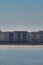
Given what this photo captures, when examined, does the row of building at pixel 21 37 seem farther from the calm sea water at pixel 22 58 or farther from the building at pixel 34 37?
the calm sea water at pixel 22 58

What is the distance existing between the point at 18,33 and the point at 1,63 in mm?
5205

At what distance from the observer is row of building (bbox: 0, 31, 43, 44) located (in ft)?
42.6

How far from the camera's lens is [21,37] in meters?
13.3

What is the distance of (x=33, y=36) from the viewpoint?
13852 mm

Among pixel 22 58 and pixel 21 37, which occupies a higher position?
pixel 21 37

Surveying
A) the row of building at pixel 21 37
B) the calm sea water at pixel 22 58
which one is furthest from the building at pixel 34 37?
the calm sea water at pixel 22 58

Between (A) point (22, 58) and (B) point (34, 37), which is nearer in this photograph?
(A) point (22, 58)

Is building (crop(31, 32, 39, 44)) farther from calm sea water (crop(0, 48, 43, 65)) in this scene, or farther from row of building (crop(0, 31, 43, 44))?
calm sea water (crop(0, 48, 43, 65))

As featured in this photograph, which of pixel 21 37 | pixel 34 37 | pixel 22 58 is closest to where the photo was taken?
pixel 22 58

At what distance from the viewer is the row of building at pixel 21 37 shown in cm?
1299

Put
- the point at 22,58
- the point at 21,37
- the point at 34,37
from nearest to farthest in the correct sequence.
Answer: the point at 22,58, the point at 21,37, the point at 34,37

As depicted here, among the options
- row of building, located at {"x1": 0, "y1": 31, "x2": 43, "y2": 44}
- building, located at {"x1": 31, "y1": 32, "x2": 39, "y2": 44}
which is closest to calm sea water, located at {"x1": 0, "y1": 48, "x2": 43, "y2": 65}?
row of building, located at {"x1": 0, "y1": 31, "x2": 43, "y2": 44}

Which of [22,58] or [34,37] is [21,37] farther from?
[22,58]

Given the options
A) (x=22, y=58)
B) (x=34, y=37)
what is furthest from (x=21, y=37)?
(x=22, y=58)
